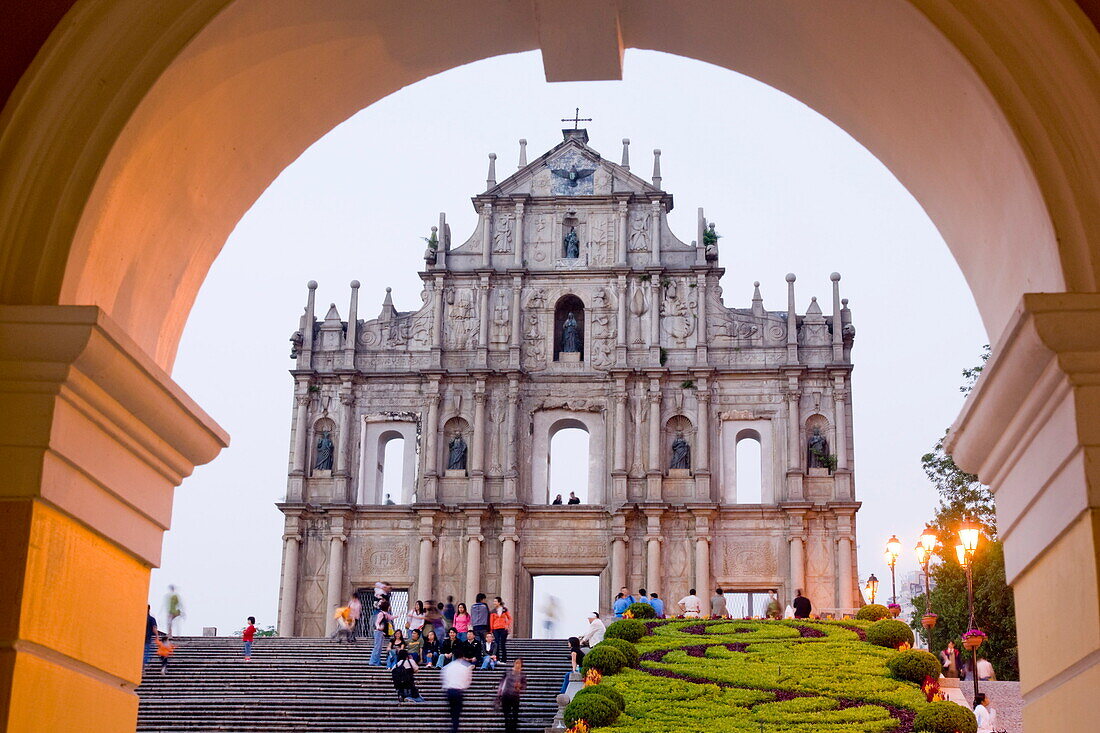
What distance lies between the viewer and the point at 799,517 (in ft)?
106

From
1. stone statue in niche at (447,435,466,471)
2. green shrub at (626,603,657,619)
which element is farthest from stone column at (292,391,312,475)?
green shrub at (626,603,657,619)

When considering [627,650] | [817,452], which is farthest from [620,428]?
[627,650]

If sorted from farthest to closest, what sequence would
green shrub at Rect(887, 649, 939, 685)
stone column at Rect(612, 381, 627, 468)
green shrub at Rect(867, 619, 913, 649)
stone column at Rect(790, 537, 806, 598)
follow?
1. stone column at Rect(612, 381, 627, 468)
2. stone column at Rect(790, 537, 806, 598)
3. green shrub at Rect(867, 619, 913, 649)
4. green shrub at Rect(887, 649, 939, 685)

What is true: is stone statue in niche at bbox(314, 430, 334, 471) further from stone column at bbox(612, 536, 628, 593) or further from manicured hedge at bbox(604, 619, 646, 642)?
manicured hedge at bbox(604, 619, 646, 642)

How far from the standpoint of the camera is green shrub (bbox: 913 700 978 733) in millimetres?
16625

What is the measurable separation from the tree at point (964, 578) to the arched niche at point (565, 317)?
10.0 metres

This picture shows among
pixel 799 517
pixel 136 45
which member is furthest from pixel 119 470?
pixel 799 517

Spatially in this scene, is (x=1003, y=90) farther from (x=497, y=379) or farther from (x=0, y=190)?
(x=497, y=379)

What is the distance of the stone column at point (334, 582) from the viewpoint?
32438 mm

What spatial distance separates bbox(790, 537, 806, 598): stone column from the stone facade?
0.04 meters

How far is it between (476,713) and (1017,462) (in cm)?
1677

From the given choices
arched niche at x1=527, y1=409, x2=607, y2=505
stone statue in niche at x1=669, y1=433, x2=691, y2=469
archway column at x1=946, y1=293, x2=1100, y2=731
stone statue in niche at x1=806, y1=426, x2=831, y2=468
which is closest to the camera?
archway column at x1=946, y1=293, x2=1100, y2=731

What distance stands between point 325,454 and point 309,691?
478 inches

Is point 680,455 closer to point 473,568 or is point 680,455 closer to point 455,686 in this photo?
point 473,568
